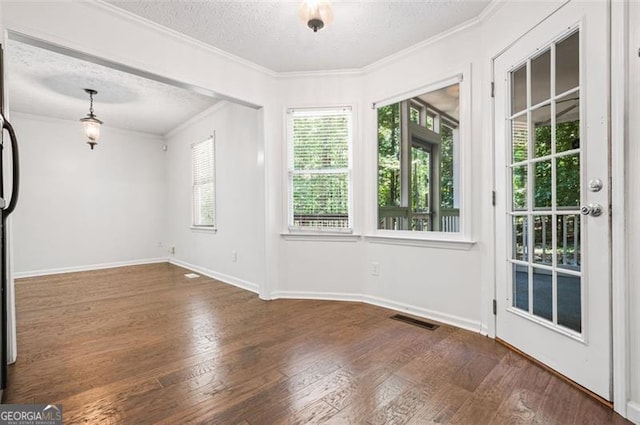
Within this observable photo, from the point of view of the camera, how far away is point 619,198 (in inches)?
58.4

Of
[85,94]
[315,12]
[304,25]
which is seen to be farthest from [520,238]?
[85,94]

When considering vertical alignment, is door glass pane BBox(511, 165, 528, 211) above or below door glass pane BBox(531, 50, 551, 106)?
below

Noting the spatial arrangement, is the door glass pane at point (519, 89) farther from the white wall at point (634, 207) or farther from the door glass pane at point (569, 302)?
the door glass pane at point (569, 302)

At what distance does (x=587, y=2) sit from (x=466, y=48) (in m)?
0.98

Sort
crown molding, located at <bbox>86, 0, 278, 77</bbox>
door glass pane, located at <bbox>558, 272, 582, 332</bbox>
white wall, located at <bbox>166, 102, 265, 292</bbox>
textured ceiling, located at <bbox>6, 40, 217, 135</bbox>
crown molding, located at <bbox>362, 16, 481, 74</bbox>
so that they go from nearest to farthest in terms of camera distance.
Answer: door glass pane, located at <bbox>558, 272, 582, 332</bbox>
crown molding, located at <bbox>86, 0, 278, 77</bbox>
crown molding, located at <bbox>362, 16, 481, 74</bbox>
textured ceiling, located at <bbox>6, 40, 217, 135</bbox>
white wall, located at <bbox>166, 102, 265, 292</bbox>

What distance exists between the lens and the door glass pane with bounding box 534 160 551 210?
191cm

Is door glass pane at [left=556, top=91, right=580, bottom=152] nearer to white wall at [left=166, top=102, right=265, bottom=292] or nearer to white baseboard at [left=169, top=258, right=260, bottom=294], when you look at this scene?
white wall at [left=166, top=102, right=265, bottom=292]

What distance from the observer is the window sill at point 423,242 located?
2555 millimetres

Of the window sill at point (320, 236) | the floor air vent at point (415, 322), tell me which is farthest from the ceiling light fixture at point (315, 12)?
the floor air vent at point (415, 322)

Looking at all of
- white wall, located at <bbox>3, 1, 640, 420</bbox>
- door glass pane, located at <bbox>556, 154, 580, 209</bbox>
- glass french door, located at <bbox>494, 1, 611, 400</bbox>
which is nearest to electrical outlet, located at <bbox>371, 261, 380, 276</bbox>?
white wall, located at <bbox>3, 1, 640, 420</bbox>

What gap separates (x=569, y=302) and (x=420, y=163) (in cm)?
165

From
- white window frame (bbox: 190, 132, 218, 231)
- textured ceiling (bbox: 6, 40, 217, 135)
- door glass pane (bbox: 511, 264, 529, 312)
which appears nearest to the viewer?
door glass pane (bbox: 511, 264, 529, 312)

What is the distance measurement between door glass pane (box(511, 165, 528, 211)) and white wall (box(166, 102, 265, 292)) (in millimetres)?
2437

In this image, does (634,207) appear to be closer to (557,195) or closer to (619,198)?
(619,198)
